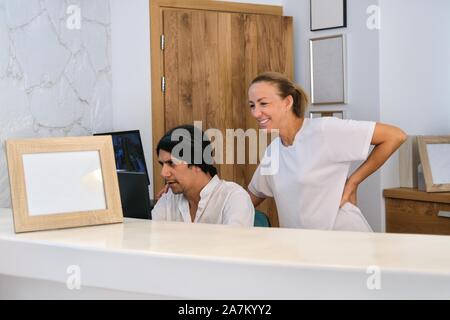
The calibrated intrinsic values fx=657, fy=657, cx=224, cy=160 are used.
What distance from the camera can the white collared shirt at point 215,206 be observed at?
8.45 ft

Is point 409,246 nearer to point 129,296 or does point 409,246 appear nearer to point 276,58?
point 129,296

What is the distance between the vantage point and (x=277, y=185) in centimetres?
277

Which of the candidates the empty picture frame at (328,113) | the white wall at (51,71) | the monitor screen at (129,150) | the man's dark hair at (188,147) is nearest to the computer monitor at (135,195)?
the man's dark hair at (188,147)

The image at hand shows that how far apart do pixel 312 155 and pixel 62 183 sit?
1.26 m

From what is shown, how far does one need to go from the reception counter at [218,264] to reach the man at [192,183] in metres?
0.91

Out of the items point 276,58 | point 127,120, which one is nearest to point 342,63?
point 276,58

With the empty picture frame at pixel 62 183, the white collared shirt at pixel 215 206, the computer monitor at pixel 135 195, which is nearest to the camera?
the empty picture frame at pixel 62 183

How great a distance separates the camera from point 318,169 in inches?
107

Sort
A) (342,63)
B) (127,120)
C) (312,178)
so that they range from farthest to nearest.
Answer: (342,63) → (127,120) → (312,178)

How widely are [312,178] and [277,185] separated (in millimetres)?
155

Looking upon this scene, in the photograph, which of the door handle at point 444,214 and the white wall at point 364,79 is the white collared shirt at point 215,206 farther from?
the white wall at point 364,79

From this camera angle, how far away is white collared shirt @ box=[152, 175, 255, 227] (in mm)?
2576

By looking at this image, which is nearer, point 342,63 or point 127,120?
point 127,120

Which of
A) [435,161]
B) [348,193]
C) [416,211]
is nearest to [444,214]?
[416,211]
